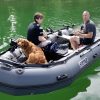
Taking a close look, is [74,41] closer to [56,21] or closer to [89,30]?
[89,30]

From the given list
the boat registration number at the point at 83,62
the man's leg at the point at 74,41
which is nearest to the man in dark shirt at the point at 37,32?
the man's leg at the point at 74,41

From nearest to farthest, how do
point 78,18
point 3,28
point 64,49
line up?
1. point 64,49
2. point 3,28
3. point 78,18

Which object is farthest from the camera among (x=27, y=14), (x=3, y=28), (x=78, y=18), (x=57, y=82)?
(x=27, y=14)

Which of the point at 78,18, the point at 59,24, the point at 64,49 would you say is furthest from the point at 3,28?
the point at 64,49

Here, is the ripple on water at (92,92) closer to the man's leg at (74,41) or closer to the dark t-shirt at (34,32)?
the man's leg at (74,41)

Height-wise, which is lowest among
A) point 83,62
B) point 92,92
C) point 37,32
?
point 92,92

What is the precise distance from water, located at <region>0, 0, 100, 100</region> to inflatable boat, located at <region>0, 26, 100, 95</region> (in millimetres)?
302

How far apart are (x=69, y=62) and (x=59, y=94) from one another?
901 mm

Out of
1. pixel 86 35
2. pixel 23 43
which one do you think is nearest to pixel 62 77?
pixel 23 43

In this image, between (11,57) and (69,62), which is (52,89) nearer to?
(69,62)

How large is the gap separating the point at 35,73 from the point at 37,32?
5.12ft

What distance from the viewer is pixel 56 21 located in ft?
56.2

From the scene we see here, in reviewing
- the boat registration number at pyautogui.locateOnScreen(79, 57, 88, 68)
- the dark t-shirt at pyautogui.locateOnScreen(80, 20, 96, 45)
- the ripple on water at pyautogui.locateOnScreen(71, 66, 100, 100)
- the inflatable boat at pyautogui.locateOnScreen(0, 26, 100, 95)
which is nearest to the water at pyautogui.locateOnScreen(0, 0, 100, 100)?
the ripple on water at pyautogui.locateOnScreen(71, 66, 100, 100)

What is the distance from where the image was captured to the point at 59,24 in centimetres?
1644
